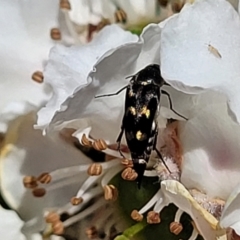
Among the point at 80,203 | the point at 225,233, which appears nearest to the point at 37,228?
the point at 80,203

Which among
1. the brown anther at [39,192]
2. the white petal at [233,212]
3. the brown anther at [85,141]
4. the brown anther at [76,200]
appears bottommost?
the brown anther at [39,192]

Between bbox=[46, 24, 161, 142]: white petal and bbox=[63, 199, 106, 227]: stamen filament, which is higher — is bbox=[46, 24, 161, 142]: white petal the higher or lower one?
the higher one

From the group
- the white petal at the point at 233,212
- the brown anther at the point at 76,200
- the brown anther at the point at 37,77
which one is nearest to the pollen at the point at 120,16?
the brown anther at the point at 37,77

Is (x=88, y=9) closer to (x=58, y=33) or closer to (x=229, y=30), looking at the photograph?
(x=58, y=33)

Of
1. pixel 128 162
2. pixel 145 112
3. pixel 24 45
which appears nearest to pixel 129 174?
pixel 128 162

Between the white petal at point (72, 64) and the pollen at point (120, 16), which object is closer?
the white petal at point (72, 64)

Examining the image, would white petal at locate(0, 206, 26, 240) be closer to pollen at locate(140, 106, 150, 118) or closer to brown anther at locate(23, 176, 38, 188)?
brown anther at locate(23, 176, 38, 188)

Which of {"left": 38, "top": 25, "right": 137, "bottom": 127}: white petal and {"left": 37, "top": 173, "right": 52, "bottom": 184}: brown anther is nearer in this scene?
{"left": 38, "top": 25, "right": 137, "bottom": 127}: white petal

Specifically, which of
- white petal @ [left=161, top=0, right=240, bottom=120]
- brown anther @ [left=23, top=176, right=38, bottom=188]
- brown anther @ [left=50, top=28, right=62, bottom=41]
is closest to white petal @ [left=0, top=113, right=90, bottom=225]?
brown anther @ [left=23, top=176, right=38, bottom=188]

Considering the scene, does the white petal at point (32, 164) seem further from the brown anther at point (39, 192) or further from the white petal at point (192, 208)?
the white petal at point (192, 208)
